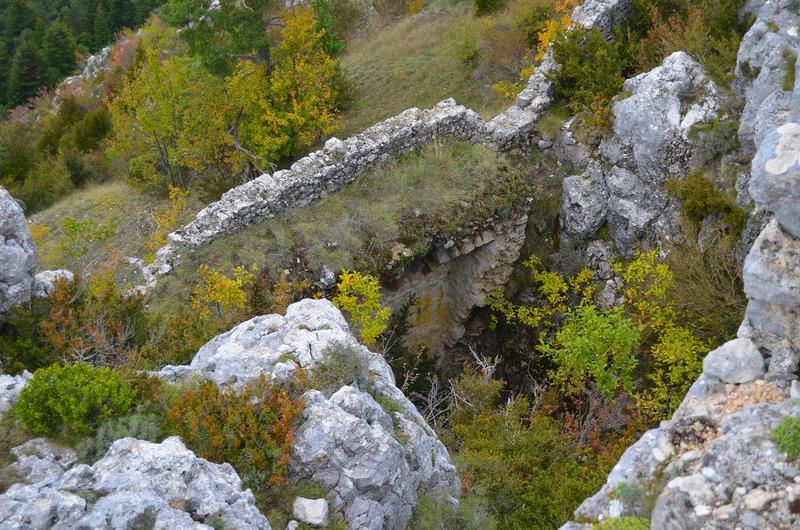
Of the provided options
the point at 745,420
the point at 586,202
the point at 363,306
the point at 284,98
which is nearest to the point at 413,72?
the point at 284,98

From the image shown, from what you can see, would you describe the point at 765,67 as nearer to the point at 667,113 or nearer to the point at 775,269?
the point at 667,113

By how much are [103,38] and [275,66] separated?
38153mm

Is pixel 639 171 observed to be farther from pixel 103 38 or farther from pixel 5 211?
pixel 103 38

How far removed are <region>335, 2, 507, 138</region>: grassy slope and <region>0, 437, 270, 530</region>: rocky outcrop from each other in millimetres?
13010

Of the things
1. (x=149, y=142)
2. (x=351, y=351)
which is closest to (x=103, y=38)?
(x=149, y=142)

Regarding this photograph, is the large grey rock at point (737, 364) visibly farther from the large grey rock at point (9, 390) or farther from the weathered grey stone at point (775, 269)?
the large grey rock at point (9, 390)

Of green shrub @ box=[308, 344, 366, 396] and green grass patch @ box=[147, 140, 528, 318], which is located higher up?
green shrub @ box=[308, 344, 366, 396]

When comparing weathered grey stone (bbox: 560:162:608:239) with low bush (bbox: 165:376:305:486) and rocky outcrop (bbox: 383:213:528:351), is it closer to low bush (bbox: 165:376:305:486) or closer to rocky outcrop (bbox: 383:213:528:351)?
rocky outcrop (bbox: 383:213:528:351)

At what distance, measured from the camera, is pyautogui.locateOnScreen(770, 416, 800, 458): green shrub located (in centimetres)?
475

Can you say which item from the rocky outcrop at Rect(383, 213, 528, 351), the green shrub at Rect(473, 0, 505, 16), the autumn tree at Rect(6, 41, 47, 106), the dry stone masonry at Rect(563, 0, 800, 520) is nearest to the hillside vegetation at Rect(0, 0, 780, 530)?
the rocky outcrop at Rect(383, 213, 528, 351)

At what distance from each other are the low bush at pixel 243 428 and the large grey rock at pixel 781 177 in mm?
4974

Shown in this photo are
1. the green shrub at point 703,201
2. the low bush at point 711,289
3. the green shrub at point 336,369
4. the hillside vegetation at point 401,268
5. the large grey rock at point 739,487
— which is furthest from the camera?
the green shrub at point 703,201

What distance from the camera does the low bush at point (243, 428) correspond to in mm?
6371

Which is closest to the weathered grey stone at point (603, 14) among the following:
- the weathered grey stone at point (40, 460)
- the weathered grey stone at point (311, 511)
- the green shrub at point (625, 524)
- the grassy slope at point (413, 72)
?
the grassy slope at point (413, 72)
